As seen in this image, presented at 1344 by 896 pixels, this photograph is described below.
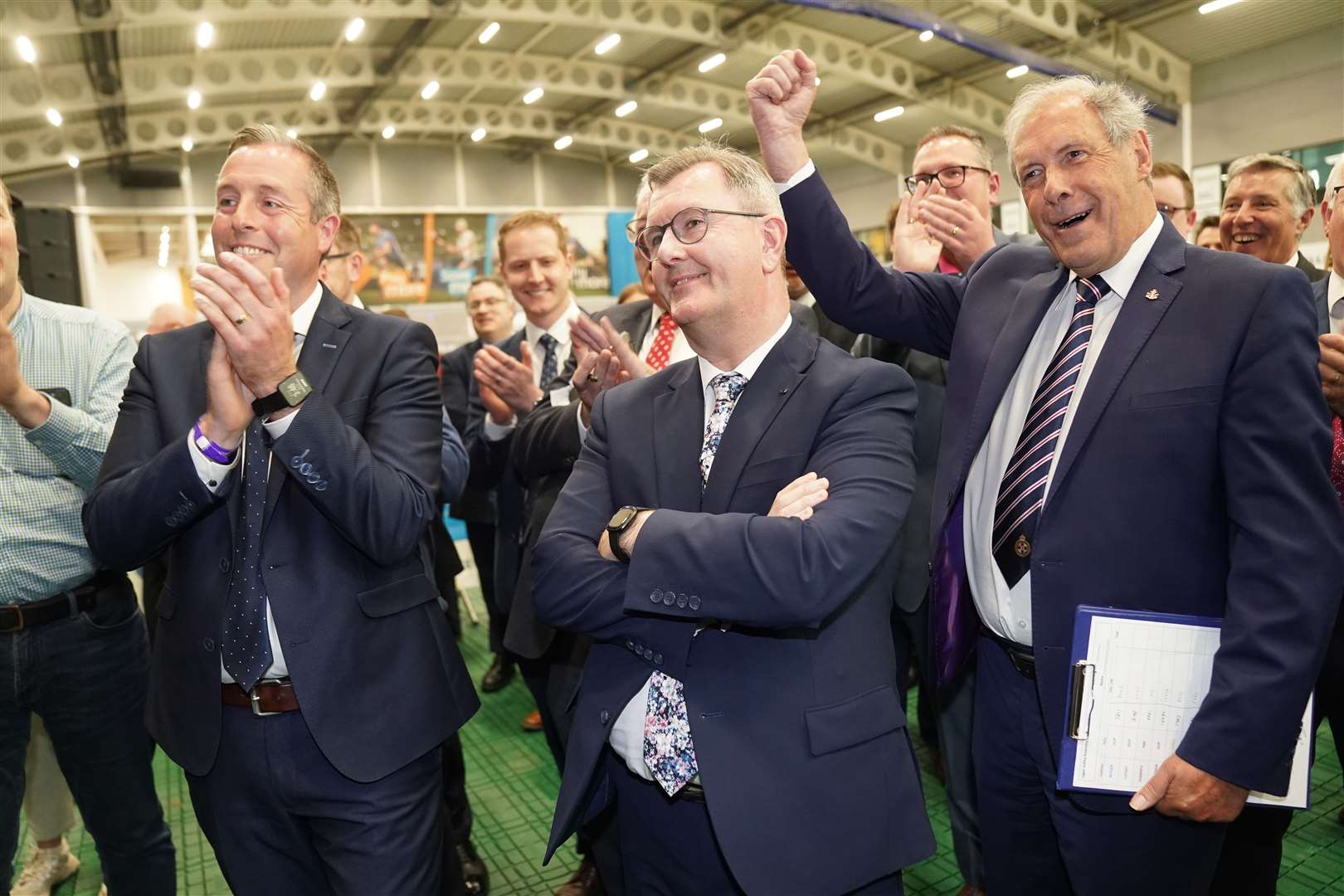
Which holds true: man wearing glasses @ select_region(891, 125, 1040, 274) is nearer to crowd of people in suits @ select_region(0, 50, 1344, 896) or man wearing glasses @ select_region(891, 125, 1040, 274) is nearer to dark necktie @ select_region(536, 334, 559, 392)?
crowd of people in suits @ select_region(0, 50, 1344, 896)

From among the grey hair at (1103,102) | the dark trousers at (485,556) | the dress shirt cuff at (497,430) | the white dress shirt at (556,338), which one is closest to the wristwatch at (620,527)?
the grey hair at (1103,102)

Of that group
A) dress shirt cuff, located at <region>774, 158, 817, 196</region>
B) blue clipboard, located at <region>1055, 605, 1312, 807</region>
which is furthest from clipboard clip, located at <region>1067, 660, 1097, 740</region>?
dress shirt cuff, located at <region>774, 158, 817, 196</region>

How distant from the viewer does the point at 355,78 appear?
13.4m

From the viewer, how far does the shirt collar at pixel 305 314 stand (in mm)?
1744

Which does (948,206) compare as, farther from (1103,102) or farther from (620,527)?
(620,527)

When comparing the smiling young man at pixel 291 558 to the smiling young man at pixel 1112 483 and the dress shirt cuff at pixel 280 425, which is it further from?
the smiling young man at pixel 1112 483

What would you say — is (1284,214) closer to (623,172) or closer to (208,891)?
(208,891)

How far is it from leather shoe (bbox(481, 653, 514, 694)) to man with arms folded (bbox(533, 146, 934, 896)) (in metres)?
2.98

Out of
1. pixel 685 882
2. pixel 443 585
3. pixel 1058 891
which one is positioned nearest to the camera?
pixel 685 882

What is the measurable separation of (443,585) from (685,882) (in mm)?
2587

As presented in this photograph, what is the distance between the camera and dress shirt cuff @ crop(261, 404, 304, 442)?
1.49 m

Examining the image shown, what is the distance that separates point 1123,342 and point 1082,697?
58cm

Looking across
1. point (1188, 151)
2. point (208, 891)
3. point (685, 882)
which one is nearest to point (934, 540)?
point (685, 882)

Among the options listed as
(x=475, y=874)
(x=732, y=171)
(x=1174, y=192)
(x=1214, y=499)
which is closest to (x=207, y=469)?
(x=732, y=171)
